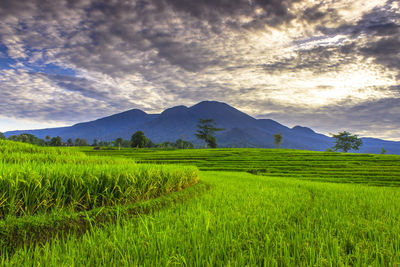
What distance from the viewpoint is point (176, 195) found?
17.4ft

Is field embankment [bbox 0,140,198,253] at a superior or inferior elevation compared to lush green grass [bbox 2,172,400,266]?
superior

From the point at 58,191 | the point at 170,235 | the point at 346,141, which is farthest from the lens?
the point at 346,141

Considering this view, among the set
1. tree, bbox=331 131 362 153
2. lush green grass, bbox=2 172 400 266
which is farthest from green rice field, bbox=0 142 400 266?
tree, bbox=331 131 362 153

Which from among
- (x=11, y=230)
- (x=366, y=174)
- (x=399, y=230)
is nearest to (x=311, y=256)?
(x=399, y=230)

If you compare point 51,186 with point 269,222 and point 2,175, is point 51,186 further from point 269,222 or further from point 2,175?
point 269,222

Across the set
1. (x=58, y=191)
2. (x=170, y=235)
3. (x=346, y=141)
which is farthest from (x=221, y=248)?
Answer: (x=346, y=141)

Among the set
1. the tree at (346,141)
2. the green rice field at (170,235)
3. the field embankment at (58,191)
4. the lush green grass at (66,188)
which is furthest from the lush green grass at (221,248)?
the tree at (346,141)

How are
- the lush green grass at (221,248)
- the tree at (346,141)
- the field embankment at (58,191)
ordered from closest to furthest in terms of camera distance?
the lush green grass at (221,248), the field embankment at (58,191), the tree at (346,141)

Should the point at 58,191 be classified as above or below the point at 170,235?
above

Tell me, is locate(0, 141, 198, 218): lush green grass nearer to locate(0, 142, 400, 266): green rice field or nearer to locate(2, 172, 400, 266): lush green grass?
locate(0, 142, 400, 266): green rice field

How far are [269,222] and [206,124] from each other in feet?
250

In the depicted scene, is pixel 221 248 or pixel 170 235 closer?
pixel 221 248

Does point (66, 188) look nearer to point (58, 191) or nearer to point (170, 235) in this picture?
point (58, 191)

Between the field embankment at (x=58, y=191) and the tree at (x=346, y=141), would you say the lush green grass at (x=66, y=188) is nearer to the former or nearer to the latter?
the field embankment at (x=58, y=191)
